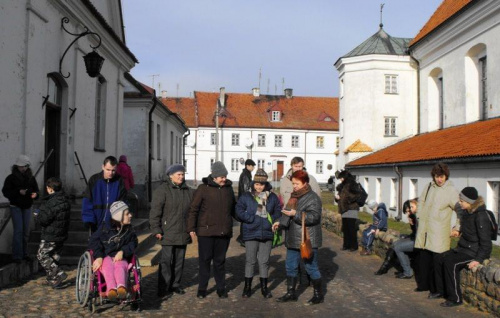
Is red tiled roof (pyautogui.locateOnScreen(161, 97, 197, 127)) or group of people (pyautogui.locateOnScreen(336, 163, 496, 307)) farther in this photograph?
red tiled roof (pyautogui.locateOnScreen(161, 97, 197, 127))

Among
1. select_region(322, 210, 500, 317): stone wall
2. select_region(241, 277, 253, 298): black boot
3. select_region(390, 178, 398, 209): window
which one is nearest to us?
select_region(322, 210, 500, 317): stone wall

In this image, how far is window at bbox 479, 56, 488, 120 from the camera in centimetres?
1881

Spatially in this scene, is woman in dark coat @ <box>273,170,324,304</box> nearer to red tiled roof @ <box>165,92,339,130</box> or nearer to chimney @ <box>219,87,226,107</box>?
red tiled roof @ <box>165,92,339,130</box>

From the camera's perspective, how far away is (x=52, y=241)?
780 centimetres

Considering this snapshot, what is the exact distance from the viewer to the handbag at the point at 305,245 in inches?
276

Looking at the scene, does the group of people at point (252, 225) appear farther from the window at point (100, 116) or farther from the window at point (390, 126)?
the window at point (390, 126)

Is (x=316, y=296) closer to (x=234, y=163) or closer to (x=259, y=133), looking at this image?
(x=234, y=163)

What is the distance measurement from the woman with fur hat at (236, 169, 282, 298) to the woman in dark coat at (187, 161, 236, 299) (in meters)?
0.26

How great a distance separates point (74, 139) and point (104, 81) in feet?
10.7

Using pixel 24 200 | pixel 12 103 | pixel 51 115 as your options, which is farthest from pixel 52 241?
pixel 51 115

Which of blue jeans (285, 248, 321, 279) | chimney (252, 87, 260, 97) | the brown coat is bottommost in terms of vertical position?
blue jeans (285, 248, 321, 279)

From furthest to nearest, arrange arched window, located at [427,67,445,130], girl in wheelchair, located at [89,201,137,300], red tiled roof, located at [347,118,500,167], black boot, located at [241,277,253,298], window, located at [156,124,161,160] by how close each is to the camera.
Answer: window, located at [156,124,161,160], arched window, located at [427,67,445,130], red tiled roof, located at [347,118,500,167], black boot, located at [241,277,253,298], girl in wheelchair, located at [89,201,137,300]

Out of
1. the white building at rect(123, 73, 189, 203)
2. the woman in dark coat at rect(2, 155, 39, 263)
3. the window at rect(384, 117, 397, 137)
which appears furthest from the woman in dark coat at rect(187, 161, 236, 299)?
the window at rect(384, 117, 397, 137)

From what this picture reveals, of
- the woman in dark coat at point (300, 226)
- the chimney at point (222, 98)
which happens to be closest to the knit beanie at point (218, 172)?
the woman in dark coat at point (300, 226)
